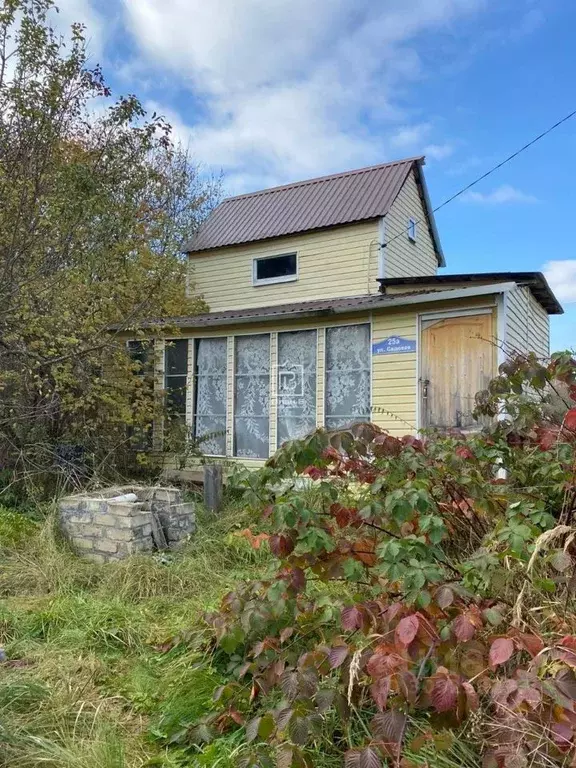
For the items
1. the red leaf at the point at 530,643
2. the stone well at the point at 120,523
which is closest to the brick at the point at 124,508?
the stone well at the point at 120,523

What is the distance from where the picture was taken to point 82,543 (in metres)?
5.19

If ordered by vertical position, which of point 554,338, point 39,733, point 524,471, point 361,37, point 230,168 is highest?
point 230,168

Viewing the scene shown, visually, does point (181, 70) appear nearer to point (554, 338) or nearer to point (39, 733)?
point (554, 338)

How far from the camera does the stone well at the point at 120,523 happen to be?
4.95m

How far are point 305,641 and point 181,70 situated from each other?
11.4 metres

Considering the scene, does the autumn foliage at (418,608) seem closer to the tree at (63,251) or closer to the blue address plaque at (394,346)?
the blue address plaque at (394,346)

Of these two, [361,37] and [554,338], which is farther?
[554,338]

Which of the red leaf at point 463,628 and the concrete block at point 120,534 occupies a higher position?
the red leaf at point 463,628

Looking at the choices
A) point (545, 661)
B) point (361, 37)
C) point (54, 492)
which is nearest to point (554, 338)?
point (361, 37)

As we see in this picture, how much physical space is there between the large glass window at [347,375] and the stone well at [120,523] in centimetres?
264

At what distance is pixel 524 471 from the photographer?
253 cm

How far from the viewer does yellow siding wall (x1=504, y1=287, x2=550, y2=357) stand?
21.5ft

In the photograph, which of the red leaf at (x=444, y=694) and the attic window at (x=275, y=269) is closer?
the red leaf at (x=444, y=694)

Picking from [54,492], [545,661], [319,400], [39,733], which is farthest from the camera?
[319,400]
